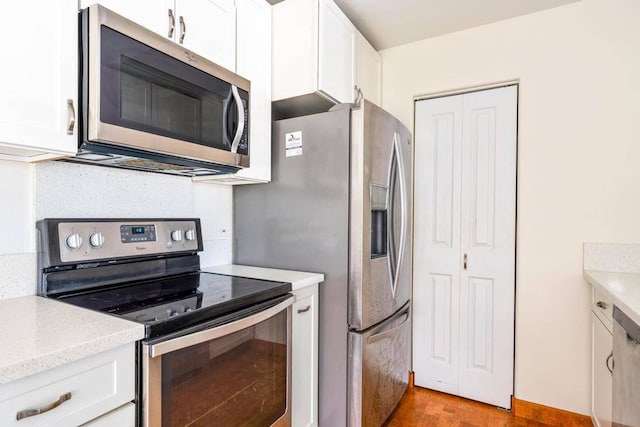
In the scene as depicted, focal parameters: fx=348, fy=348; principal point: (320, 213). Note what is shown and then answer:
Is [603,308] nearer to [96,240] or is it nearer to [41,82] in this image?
[96,240]

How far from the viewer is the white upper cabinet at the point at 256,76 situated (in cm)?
171

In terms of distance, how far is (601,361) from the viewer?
69.8 inches

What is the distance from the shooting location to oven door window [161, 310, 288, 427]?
Result: 1.00m

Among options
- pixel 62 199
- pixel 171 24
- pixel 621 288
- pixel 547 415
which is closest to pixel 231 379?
pixel 62 199

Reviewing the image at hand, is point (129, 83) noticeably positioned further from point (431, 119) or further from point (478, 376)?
point (478, 376)

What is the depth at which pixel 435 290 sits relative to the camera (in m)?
2.47

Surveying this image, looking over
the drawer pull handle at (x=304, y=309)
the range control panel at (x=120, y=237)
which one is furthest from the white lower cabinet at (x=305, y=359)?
the range control panel at (x=120, y=237)

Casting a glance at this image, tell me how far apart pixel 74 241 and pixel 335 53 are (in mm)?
1606

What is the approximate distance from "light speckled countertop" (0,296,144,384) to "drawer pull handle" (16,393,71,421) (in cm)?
9

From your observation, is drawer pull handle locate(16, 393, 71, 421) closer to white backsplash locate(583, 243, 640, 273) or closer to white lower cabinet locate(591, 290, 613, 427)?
white lower cabinet locate(591, 290, 613, 427)

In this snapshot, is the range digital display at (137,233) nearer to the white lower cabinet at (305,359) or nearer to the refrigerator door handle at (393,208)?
the white lower cabinet at (305,359)

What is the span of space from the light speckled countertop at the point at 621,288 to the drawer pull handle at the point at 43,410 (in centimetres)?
163

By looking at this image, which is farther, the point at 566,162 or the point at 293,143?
the point at 566,162

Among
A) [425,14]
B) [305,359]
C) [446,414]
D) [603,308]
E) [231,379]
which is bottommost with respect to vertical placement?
[446,414]
